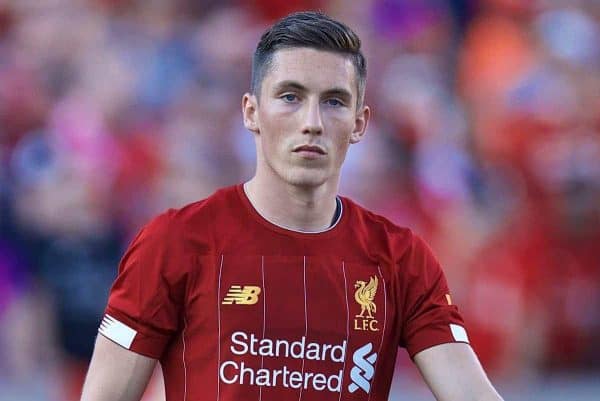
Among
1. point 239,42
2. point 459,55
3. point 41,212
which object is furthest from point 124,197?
point 459,55

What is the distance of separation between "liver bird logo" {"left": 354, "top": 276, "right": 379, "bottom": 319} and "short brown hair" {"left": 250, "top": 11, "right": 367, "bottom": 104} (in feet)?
1.84

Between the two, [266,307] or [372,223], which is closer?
[266,307]

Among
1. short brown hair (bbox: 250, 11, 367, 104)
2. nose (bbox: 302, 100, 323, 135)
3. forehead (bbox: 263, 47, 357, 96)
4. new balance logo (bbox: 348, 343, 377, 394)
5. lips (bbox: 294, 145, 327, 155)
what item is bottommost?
new balance logo (bbox: 348, 343, 377, 394)

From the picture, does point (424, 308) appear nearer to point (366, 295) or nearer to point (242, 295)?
point (366, 295)

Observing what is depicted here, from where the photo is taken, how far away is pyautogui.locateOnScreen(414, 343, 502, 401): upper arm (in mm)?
4309

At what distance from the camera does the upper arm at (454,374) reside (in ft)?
14.1

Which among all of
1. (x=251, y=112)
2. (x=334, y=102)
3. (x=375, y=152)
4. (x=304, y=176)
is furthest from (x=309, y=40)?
(x=375, y=152)

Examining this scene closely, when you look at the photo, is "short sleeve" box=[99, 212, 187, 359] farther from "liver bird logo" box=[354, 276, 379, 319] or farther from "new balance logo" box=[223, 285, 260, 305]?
"liver bird logo" box=[354, 276, 379, 319]

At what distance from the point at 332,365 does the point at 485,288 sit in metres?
5.52

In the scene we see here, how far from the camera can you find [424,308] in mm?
4434

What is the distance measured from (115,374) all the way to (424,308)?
0.97m

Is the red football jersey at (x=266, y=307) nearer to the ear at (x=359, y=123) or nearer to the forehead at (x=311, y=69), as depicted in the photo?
the ear at (x=359, y=123)

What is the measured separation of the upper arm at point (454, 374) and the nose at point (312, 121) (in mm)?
753

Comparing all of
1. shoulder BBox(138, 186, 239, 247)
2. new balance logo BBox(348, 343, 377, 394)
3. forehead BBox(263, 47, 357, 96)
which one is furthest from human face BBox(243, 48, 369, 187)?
new balance logo BBox(348, 343, 377, 394)
